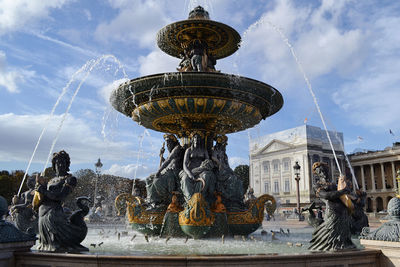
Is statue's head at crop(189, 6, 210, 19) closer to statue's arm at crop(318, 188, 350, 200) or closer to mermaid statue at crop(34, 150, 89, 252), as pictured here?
mermaid statue at crop(34, 150, 89, 252)

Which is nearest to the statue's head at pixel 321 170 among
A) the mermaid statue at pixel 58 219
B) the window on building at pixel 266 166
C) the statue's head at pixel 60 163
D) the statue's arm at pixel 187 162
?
the statue's arm at pixel 187 162

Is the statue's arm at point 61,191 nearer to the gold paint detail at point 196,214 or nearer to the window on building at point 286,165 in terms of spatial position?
the gold paint detail at point 196,214

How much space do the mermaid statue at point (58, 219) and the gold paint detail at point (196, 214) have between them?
2349 mm

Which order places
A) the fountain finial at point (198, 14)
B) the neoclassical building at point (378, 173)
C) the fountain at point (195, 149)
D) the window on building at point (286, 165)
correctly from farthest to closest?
the window on building at point (286, 165) < the neoclassical building at point (378, 173) < the fountain finial at point (198, 14) < the fountain at point (195, 149)

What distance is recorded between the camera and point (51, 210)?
528cm

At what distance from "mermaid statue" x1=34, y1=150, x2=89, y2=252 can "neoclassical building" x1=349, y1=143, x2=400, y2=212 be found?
69511 mm

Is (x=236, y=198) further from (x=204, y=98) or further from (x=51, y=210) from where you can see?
(x=51, y=210)

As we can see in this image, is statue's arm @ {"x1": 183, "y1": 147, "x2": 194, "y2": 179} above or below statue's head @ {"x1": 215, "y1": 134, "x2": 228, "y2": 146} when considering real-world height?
A: below

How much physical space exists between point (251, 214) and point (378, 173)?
71.0m

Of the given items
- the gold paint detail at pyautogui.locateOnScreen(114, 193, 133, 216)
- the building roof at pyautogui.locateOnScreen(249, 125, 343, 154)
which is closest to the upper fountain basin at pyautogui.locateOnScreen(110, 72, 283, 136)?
the gold paint detail at pyautogui.locateOnScreen(114, 193, 133, 216)

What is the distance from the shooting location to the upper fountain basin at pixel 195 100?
788 centimetres

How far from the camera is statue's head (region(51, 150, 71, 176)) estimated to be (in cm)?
560

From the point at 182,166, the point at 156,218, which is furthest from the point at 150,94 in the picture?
the point at 156,218

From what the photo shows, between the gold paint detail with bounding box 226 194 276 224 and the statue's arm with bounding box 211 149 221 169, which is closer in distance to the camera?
the gold paint detail with bounding box 226 194 276 224
